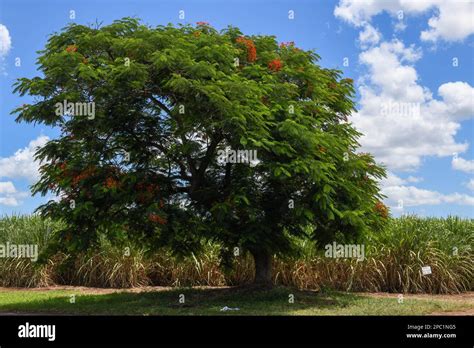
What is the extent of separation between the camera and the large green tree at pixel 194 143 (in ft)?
45.3

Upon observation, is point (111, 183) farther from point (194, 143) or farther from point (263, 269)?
point (263, 269)

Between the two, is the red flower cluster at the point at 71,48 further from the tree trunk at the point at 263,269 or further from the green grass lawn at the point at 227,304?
the tree trunk at the point at 263,269

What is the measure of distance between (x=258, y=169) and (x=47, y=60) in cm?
599

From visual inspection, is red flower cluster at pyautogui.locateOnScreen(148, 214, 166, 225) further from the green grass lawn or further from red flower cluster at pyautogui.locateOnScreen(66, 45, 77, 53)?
red flower cluster at pyautogui.locateOnScreen(66, 45, 77, 53)

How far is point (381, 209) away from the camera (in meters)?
17.0

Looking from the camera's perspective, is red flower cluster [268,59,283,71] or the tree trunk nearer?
red flower cluster [268,59,283,71]

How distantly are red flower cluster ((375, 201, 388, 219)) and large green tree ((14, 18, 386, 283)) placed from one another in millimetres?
58

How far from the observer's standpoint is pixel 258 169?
592 inches

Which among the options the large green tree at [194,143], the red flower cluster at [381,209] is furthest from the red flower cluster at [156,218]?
the red flower cluster at [381,209]

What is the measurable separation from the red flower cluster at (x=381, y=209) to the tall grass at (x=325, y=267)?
75 centimetres

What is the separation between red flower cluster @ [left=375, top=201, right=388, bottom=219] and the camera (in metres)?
16.9

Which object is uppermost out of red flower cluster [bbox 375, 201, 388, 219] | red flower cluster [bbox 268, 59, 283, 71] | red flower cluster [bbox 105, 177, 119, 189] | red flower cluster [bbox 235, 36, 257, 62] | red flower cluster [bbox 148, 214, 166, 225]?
red flower cluster [bbox 235, 36, 257, 62]

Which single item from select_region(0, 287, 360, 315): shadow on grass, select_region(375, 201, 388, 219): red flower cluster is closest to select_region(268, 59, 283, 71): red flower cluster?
select_region(375, 201, 388, 219): red flower cluster

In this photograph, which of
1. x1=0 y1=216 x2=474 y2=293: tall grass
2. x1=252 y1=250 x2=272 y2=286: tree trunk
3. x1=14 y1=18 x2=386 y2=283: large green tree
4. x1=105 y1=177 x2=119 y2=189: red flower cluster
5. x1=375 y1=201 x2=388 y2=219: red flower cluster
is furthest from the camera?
x1=0 y1=216 x2=474 y2=293: tall grass
